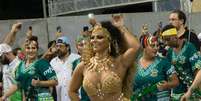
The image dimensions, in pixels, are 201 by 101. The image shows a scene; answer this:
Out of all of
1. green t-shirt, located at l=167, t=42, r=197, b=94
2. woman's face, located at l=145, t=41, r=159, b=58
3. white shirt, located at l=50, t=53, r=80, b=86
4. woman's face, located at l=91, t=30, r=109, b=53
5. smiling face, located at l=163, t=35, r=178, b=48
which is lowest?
white shirt, located at l=50, t=53, r=80, b=86

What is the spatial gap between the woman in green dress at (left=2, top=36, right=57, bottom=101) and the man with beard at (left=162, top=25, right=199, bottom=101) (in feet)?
5.60

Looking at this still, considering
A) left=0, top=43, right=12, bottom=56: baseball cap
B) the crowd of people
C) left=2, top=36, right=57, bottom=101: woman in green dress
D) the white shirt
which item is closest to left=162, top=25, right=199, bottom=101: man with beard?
the crowd of people

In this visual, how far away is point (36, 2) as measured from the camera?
21.8 metres

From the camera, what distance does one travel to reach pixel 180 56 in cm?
875

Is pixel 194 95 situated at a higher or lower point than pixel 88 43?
lower

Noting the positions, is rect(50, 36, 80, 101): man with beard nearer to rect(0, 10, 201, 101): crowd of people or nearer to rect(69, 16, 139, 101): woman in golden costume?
rect(0, 10, 201, 101): crowd of people

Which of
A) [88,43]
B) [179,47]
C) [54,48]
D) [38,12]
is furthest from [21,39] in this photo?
[38,12]

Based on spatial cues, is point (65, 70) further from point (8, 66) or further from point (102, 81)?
point (102, 81)

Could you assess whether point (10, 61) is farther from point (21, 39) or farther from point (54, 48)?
point (21, 39)

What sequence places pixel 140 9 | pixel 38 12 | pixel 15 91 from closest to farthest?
pixel 15 91
pixel 140 9
pixel 38 12

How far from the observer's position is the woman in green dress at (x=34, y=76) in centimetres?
952

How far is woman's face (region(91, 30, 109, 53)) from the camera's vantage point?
6738 mm

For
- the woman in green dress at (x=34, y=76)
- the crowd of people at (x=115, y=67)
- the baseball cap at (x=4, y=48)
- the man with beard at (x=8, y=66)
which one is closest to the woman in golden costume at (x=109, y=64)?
the crowd of people at (x=115, y=67)

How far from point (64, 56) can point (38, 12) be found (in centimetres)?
1079
